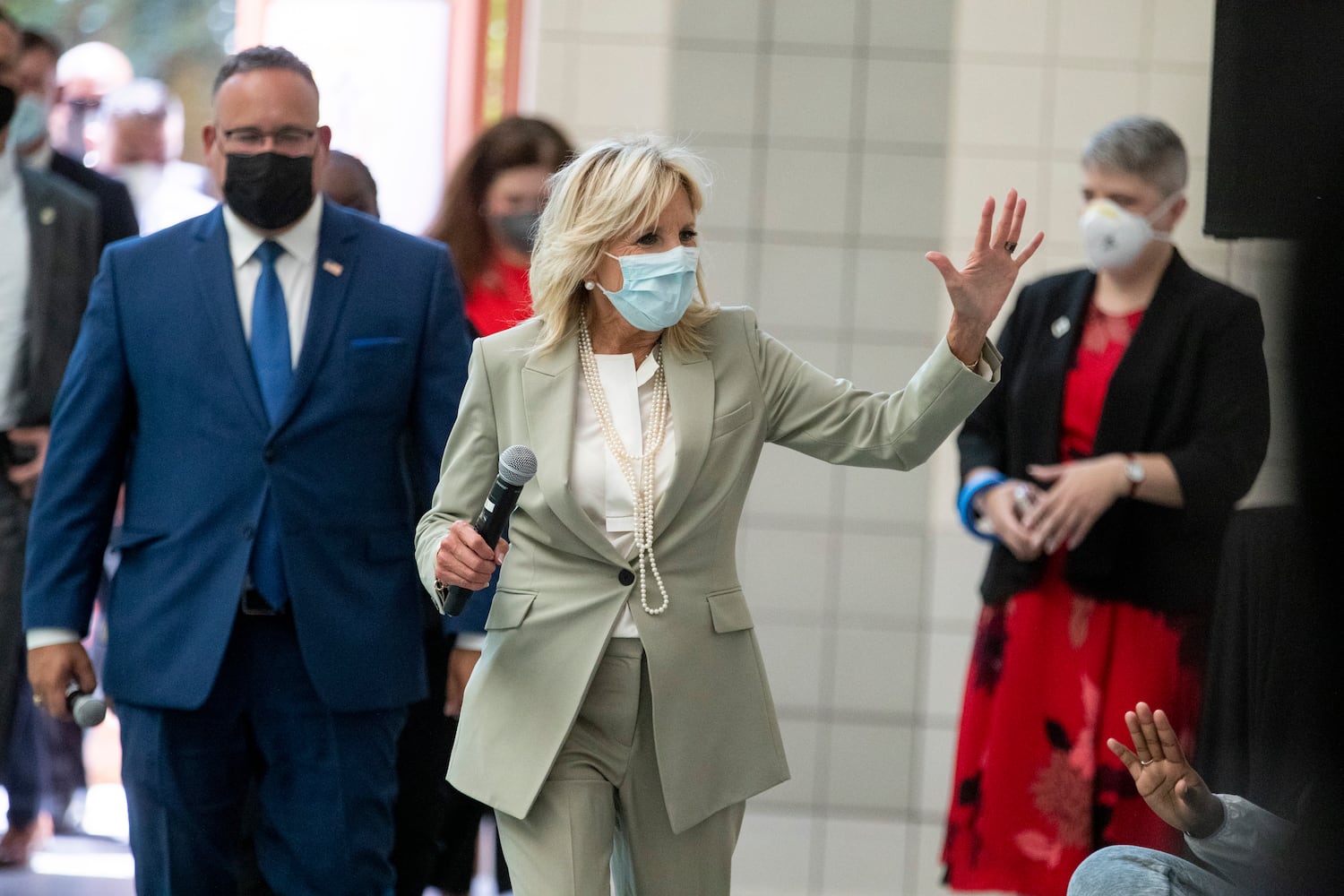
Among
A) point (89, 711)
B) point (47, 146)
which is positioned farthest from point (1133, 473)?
point (47, 146)

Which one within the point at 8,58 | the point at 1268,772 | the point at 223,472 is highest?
the point at 8,58

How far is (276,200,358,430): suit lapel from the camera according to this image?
2680 mm

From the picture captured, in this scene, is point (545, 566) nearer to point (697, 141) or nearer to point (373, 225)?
point (373, 225)

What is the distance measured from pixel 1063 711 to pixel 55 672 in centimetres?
199

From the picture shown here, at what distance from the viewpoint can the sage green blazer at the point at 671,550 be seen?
225 centimetres

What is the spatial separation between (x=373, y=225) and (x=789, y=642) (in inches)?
98.3

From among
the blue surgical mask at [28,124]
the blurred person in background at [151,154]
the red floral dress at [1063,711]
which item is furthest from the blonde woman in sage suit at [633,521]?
the blurred person in background at [151,154]

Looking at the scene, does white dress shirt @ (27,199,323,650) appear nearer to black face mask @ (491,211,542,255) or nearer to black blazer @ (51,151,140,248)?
black face mask @ (491,211,542,255)

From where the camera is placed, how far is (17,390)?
12.7ft

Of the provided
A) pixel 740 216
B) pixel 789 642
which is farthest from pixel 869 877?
pixel 740 216

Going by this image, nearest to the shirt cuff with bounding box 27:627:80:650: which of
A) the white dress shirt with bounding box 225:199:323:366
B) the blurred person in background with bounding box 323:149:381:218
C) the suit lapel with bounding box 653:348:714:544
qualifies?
the white dress shirt with bounding box 225:199:323:366

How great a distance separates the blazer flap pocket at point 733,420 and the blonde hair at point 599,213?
128mm

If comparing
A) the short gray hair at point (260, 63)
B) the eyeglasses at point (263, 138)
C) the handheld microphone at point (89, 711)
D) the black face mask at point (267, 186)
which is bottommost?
the handheld microphone at point (89, 711)

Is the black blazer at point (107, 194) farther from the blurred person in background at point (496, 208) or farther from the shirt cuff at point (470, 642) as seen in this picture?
the shirt cuff at point (470, 642)
